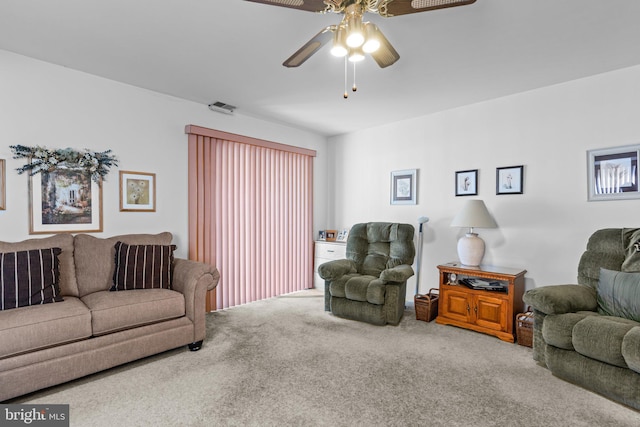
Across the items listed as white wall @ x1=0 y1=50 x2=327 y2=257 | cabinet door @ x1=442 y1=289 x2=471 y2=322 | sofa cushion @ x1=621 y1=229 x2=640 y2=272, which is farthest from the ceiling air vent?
sofa cushion @ x1=621 y1=229 x2=640 y2=272

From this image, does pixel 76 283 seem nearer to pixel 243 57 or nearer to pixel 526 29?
pixel 243 57

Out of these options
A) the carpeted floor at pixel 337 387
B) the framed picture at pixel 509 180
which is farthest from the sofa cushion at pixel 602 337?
the framed picture at pixel 509 180

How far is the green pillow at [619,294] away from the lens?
2.28 meters

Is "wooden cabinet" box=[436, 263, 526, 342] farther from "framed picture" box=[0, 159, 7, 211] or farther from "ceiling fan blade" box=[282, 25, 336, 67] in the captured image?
"framed picture" box=[0, 159, 7, 211]

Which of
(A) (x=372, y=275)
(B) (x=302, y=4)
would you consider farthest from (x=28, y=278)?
(A) (x=372, y=275)

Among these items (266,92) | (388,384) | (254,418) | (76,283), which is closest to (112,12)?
(266,92)

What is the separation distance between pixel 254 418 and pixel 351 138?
13.4 ft

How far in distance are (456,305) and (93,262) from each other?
3521 mm

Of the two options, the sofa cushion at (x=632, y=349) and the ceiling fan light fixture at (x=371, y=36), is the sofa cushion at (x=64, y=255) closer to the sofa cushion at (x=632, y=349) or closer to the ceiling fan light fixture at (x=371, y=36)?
the ceiling fan light fixture at (x=371, y=36)

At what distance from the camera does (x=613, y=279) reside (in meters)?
2.46

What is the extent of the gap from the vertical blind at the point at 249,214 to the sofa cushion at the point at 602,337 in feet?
11.3

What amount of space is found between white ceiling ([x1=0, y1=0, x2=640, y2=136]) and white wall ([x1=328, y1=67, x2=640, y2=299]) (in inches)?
9.3

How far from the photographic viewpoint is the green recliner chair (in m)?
3.44

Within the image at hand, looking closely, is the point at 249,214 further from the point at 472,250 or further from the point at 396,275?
the point at 472,250
